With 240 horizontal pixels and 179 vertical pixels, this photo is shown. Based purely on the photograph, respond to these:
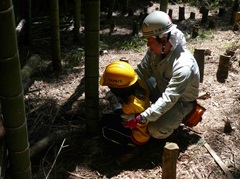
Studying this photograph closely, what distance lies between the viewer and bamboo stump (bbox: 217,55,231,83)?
4.66m

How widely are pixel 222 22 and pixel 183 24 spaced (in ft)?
2.71

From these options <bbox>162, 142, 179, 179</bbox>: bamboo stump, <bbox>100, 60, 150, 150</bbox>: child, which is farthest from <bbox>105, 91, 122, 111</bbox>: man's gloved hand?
<bbox>162, 142, 179, 179</bbox>: bamboo stump

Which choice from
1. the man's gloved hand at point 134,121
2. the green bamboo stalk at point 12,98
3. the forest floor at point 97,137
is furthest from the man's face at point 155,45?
the green bamboo stalk at point 12,98

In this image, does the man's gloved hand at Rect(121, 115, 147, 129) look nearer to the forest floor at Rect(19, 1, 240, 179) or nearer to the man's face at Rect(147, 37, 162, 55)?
the forest floor at Rect(19, 1, 240, 179)

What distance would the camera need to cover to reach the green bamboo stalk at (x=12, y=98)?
2.01 metres

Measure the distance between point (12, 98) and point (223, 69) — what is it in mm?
3237

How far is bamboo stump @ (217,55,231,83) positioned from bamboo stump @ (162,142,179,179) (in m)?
2.49

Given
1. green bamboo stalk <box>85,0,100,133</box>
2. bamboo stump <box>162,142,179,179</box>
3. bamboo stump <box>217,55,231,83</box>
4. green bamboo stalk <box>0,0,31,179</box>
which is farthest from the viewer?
bamboo stump <box>217,55,231,83</box>

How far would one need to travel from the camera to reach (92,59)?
125 inches

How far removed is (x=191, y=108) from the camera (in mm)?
3412

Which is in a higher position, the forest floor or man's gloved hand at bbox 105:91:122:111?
man's gloved hand at bbox 105:91:122:111

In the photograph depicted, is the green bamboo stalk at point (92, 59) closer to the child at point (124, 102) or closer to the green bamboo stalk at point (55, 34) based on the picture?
the child at point (124, 102)

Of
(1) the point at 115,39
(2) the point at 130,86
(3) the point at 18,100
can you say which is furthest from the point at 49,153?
(1) the point at 115,39

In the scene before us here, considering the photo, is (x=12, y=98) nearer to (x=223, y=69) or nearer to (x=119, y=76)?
(x=119, y=76)
